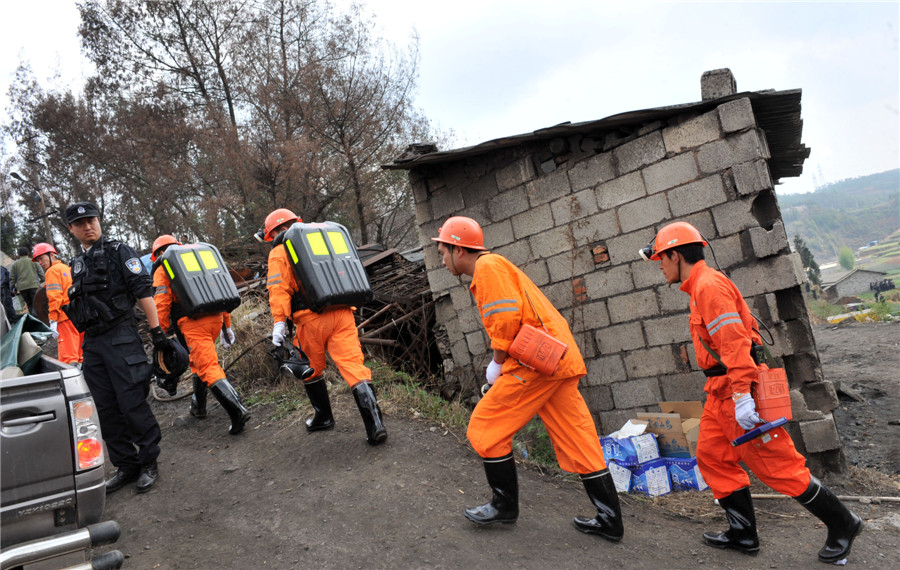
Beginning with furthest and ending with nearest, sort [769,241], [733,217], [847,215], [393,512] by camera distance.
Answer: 1. [847,215]
2. [733,217]
3. [769,241]
4. [393,512]

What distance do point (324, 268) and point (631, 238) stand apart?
113 inches

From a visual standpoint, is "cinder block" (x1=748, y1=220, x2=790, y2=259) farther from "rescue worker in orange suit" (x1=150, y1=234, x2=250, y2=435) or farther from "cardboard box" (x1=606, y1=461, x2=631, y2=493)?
"rescue worker in orange suit" (x1=150, y1=234, x2=250, y2=435)

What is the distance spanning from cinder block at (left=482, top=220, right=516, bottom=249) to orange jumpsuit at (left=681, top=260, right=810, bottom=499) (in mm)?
3096

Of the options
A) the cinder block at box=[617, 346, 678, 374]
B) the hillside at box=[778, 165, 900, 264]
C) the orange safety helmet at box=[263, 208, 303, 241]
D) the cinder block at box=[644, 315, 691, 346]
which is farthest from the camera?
the hillside at box=[778, 165, 900, 264]

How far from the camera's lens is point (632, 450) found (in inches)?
196

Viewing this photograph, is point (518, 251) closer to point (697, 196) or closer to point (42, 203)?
point (697, 196)

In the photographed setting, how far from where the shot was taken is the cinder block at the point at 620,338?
586 cm

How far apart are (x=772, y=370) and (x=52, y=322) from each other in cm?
732

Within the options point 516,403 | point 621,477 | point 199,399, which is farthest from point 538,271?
point 199,399

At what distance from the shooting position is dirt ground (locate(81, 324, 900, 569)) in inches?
140

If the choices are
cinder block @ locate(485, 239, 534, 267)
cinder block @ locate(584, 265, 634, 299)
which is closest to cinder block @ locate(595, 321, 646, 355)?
cinder block @ locate(584, 265, 634, 299)

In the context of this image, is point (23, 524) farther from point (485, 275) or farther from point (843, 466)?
point (843, 466)

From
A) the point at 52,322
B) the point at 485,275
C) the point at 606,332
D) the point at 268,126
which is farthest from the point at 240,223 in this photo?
the point at 485,275

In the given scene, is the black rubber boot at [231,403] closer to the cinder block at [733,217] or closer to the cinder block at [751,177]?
the cinder block at [733,217]
